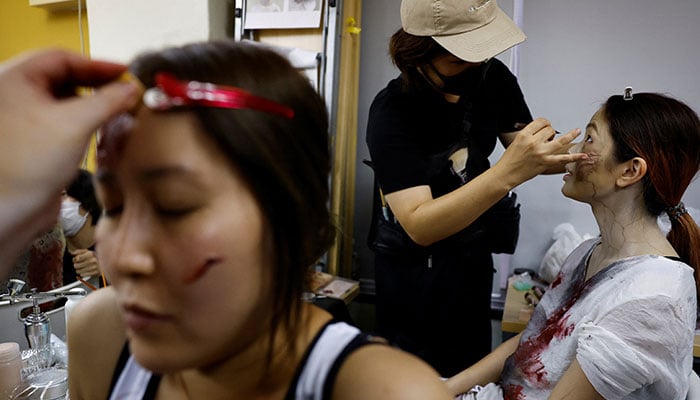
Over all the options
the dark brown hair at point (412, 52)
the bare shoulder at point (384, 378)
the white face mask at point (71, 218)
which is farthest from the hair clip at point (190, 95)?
the dark brown hair at point (412, 52)

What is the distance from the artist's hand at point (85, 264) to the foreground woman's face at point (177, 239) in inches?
34.0

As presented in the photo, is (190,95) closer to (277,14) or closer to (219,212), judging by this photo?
(219,212)

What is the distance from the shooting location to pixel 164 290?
19.2 inches

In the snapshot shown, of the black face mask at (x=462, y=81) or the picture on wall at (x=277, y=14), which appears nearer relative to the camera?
the black face mask at (x=462, y=81)

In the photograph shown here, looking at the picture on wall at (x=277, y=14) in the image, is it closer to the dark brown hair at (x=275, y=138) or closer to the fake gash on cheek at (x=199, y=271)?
the dark brown hair at (x=275, y=138)

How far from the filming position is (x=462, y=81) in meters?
1.36

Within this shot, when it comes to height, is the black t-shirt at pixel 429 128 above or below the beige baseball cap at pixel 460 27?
below

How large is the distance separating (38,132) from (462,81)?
114cm

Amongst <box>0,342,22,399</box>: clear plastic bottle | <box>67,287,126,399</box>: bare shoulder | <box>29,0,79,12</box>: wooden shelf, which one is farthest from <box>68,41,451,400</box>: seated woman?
<box>29,0,79,12</box>: wooden shelf

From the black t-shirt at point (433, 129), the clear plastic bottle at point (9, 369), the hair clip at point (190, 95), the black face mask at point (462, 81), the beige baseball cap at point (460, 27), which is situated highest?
the beige baseball cap at point (460, 27)

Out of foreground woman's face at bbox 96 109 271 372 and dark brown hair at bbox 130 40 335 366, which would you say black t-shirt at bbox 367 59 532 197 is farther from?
foreground woman's face at bbox 96 109 271 372

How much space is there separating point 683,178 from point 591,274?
0.34 metres

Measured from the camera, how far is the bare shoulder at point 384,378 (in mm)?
560

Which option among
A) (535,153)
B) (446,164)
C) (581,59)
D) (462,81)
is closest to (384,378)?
(535,153)
